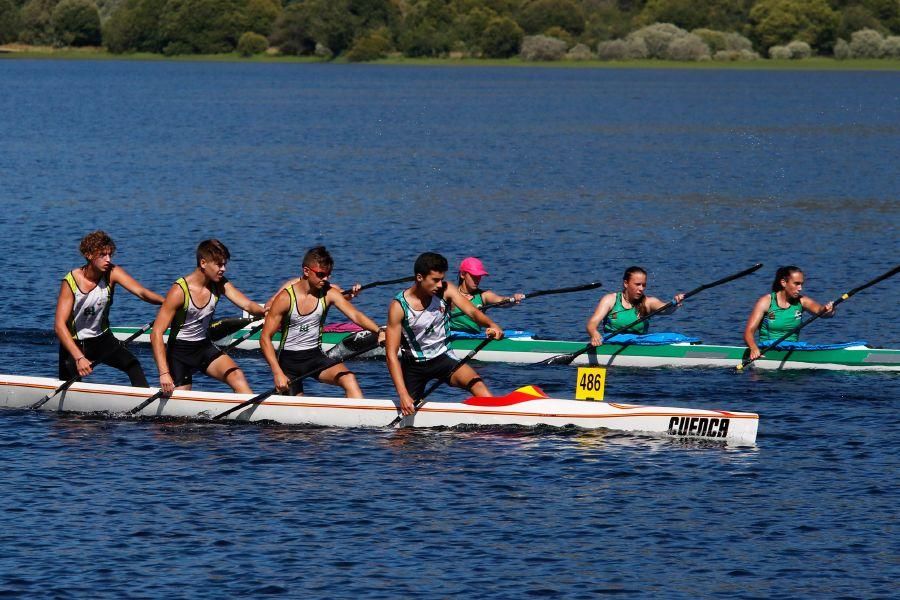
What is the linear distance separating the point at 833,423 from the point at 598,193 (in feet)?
115

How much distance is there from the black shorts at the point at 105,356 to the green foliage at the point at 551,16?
17188 centimetres

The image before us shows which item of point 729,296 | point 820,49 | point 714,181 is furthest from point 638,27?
point 729,296

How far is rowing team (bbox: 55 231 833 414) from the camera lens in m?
19.2

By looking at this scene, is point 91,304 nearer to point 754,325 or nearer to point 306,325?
point 306,325

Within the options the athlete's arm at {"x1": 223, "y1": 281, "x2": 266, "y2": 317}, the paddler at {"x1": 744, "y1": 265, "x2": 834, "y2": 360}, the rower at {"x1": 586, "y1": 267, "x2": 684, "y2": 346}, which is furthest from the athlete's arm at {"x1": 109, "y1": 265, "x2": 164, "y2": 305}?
the paddler at {"x1": 744, "y1": 265, "x2": 834, "y2": 360}

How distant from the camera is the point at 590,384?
2025cm

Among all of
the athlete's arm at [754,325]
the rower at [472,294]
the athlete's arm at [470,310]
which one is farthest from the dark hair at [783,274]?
the athlete's arm at [470,310]

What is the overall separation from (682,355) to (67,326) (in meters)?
9.61

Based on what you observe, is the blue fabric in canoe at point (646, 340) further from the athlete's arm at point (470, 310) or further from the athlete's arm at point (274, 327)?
the athlete's arm at point (274, 327)

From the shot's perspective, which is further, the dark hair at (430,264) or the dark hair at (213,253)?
the dark hair at (213,253)

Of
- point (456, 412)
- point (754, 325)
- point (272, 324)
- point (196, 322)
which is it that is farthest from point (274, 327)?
point (754, 325)

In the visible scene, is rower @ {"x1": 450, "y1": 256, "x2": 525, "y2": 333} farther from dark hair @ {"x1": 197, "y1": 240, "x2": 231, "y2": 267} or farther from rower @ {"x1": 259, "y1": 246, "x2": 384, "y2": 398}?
dark hair @ {"x1": 197, "y1": 240, "x2": 231, "y2": 267}

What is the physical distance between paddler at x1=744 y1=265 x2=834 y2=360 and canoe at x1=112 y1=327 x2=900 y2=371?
0.36 m

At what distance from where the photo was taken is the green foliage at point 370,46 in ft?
636
